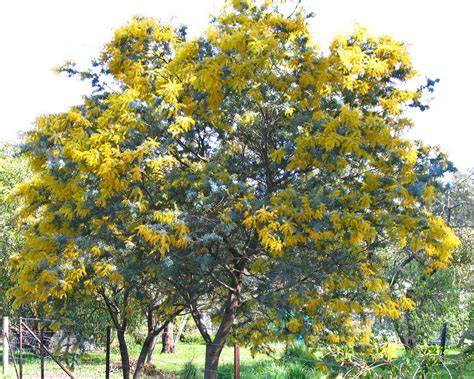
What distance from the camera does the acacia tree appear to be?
21.9 ft

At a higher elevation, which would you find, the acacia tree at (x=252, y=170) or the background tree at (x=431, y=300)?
the acacia tree at (x=252, y=170)

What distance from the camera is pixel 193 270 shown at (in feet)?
24.6

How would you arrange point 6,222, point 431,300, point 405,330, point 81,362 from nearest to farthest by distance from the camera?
point 405,330
point 431,300
point 6,222
point 81,362

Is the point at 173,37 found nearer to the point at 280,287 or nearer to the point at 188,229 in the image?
the point at 188,229

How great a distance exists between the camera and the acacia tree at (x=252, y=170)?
668 cm

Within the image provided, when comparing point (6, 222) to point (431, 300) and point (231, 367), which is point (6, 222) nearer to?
point (231, 367)

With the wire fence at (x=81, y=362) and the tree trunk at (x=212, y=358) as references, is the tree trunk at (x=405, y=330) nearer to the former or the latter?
the wire fence at (x=81, y=362)

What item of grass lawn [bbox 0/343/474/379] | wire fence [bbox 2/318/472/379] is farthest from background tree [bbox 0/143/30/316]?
grass lawn [bbox 0/343/474/379]

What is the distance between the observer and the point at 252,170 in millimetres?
8156

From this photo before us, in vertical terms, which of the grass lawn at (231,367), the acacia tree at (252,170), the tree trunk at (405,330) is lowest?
the grass lawn at (231,367)

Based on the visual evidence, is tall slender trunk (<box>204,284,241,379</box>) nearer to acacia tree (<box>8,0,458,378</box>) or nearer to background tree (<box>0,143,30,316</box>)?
acacia tree (<box>8,0,458,378</box>)

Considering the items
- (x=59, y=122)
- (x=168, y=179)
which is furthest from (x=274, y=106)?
(x=59, y=122)

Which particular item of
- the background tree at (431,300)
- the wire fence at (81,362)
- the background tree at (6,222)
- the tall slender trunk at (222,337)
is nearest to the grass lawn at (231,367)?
the wire fence at (81,362)

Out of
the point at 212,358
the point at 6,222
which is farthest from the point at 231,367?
the point at 6,222
